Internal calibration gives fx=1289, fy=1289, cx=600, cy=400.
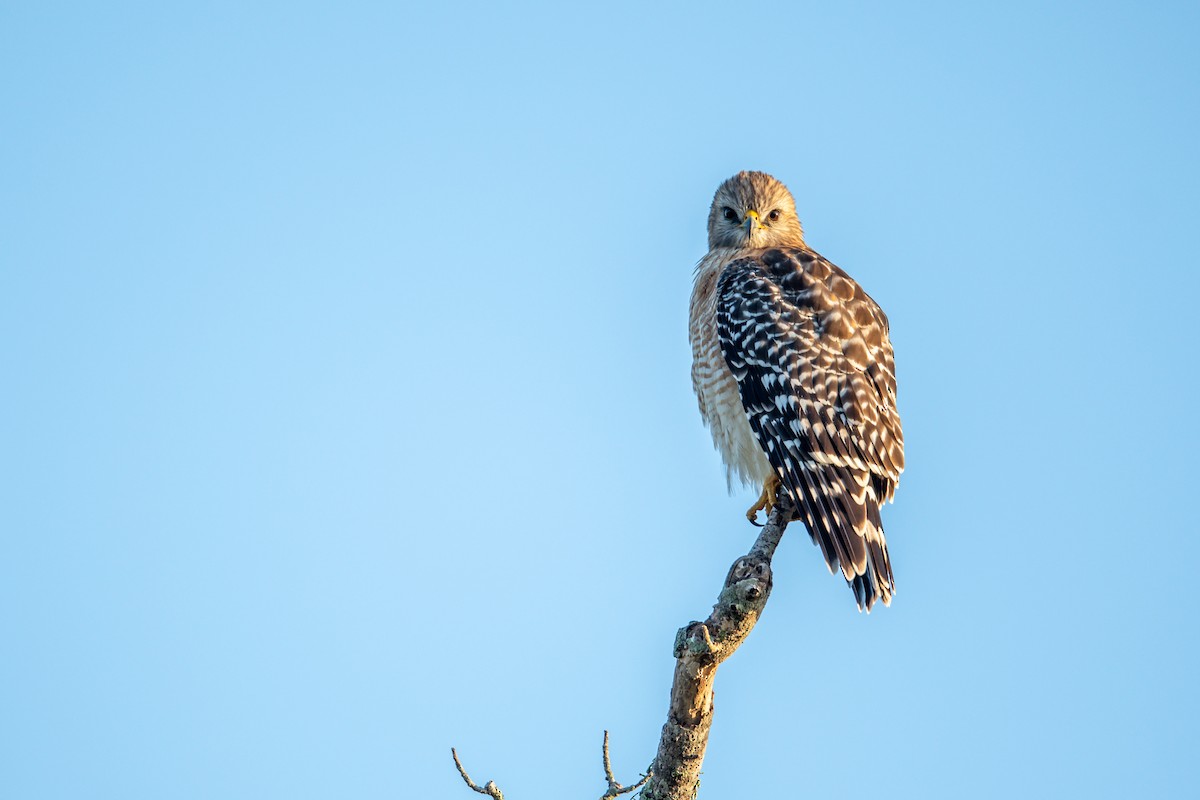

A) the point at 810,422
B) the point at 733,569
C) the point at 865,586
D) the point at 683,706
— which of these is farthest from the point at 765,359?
the point at 683,706

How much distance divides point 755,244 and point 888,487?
2.70 metres

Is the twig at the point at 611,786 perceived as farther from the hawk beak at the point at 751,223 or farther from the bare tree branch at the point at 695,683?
the hawk beak at the point at 751,223

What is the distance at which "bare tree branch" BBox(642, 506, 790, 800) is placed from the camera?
5.79m

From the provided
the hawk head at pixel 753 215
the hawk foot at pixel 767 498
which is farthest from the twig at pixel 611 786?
the hawk head at pixel 753 215

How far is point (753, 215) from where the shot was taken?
10133 millimetres

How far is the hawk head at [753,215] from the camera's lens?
1009 cm

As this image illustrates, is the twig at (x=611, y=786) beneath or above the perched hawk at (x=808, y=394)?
beneath

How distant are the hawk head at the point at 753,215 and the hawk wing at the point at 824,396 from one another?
1.08m

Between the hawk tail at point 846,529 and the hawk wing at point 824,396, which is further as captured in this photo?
the hawk wing at point 824,396

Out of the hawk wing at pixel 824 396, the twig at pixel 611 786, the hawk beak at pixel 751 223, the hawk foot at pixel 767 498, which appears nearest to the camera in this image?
the twig at pixel 611 786

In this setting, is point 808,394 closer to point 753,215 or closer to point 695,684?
point 753,215

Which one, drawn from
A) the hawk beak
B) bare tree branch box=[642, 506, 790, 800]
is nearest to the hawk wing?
the hawk beak

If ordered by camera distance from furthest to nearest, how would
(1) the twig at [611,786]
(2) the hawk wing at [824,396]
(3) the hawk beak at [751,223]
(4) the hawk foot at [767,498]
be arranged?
(3) the hawk beak at [751,223] < (4) the hawk foot at [767,498] < (2) the hawk wing at [824,396] < (1) the twig at [611,786]

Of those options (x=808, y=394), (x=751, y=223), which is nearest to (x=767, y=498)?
(x=808, y=394)
